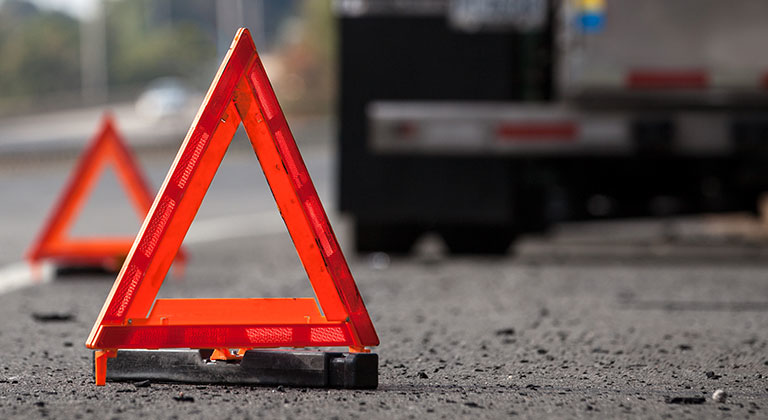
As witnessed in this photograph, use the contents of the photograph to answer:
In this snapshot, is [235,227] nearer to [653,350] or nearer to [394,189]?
[394,189]

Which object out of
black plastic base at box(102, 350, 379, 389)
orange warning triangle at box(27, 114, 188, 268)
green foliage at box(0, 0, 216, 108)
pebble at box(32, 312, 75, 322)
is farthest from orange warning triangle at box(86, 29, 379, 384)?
green foliage at box(0, 0, 216, 108)

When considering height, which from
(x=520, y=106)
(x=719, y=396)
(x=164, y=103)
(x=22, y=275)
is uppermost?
(x=520, y=106)

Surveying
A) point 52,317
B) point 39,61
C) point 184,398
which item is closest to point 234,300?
point 184,398

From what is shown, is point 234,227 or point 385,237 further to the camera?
point 234,227

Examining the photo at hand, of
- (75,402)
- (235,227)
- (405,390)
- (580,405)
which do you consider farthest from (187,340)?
(235,227)

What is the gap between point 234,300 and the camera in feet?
13.7

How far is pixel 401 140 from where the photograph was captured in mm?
8484

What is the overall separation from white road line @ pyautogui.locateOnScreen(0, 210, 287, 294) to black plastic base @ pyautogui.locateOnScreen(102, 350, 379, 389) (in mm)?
3377

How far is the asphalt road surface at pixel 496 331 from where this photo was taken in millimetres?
3938

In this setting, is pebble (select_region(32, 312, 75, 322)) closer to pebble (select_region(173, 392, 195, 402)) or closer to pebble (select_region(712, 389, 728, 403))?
pebble (select_region(173, 392, 195, 402))

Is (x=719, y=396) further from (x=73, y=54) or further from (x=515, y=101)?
(x=73, y=54)

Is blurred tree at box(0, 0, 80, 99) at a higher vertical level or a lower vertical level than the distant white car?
higher

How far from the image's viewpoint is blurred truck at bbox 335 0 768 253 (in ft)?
27.1

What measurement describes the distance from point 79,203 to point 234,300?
439 centimetres
